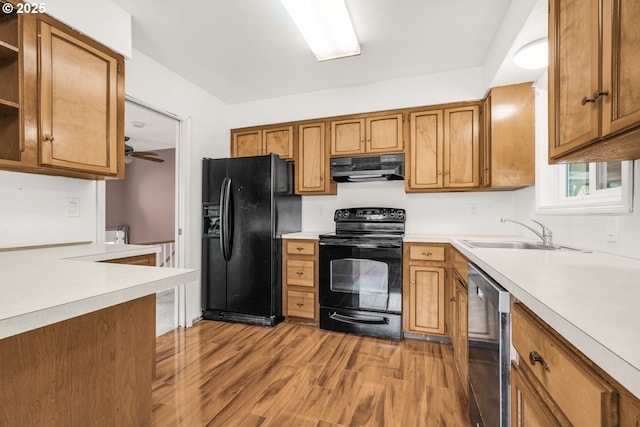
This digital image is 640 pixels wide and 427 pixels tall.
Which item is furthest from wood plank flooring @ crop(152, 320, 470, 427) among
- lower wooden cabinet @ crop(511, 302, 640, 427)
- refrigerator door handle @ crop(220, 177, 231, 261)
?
lower wooden cabinet @ crop(511, 302, 640, 427)

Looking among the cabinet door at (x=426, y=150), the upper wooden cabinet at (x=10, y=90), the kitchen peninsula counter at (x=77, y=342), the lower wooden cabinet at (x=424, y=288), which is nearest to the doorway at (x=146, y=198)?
the upper wooden cabinet at (x=10, y=90)

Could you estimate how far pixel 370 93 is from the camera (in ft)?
10.2

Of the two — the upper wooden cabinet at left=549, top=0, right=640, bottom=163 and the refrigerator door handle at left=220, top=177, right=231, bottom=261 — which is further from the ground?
the upper wooden cabinet at left=549, top=0, right=640, bottom=163

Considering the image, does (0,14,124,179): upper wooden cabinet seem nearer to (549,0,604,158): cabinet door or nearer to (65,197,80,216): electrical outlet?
(65,197,80,216): electrical outlet

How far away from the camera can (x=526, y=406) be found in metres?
0.83

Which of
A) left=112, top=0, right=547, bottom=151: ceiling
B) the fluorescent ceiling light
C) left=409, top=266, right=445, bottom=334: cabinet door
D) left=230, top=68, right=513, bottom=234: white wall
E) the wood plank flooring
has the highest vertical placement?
left=112, top=0, right=547, bottom=151: ceiling

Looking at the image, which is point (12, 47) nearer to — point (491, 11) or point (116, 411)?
point (116, 411)

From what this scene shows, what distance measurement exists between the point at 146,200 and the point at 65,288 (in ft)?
19.7

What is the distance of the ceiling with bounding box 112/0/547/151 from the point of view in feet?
6.38

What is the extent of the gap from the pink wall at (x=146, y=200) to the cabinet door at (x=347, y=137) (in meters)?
4.10

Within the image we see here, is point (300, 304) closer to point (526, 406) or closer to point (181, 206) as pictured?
point (181, 206)

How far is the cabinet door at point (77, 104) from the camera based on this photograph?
1.61m

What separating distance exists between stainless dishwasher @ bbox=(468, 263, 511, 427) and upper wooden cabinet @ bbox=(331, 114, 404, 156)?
5.67 ft

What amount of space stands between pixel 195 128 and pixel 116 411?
2.71m
